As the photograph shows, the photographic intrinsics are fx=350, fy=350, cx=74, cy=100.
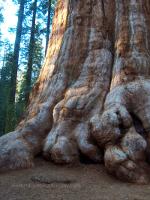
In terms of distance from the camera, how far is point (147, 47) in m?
7.50

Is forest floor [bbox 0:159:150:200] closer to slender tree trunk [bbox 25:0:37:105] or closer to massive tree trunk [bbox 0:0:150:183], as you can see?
massive tree trunk [bbox 0:0:150:183]

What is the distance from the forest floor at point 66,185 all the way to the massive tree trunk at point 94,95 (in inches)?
8.5

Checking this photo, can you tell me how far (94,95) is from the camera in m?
7.15

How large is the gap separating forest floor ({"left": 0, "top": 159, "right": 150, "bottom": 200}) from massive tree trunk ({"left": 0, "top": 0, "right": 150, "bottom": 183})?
22 cm

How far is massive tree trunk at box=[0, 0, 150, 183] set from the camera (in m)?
6.19

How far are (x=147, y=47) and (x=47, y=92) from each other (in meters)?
2.41

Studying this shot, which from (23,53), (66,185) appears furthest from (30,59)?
A: (66,185)

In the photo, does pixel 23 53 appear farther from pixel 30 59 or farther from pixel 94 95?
pixel 94 95

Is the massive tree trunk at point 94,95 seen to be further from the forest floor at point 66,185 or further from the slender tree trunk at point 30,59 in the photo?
the slender tree trunk at point 30,59

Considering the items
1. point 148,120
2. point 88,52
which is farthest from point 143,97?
point 88,52

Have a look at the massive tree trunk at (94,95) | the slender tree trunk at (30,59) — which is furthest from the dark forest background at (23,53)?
the massive tree trunk at (94,95)

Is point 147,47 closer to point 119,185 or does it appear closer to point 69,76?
point 69,76

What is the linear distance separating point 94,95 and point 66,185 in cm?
220

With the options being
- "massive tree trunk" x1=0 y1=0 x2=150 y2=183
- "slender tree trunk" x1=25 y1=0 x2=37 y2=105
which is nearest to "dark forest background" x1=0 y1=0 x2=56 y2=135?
"slender tree trunk" x1=25 y1=0 x2=37 y2=105
